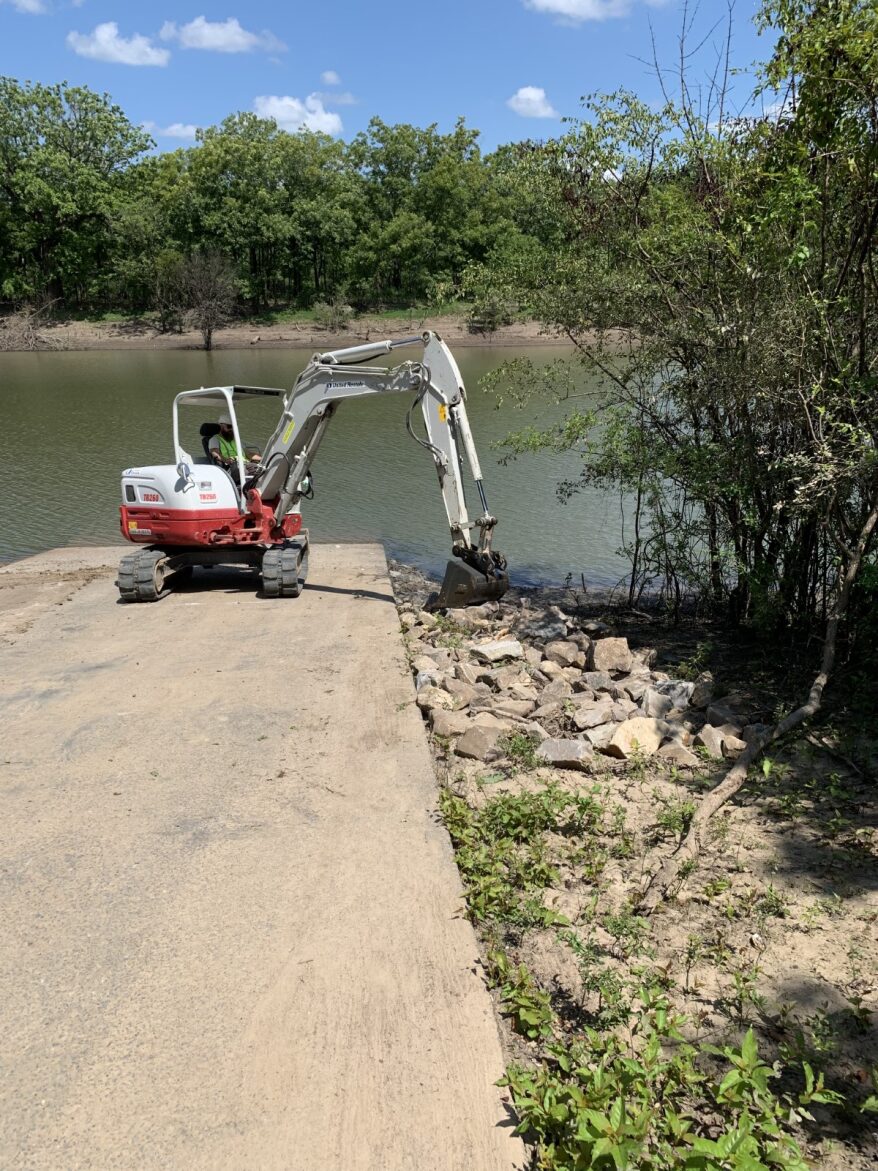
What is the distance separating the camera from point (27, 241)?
58.8m

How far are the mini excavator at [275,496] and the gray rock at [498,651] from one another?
Answer: 129cm

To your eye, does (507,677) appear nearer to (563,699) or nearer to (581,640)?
(563,699)

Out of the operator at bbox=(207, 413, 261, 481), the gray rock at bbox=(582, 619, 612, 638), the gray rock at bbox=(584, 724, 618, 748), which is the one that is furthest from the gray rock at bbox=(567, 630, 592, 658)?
the operator at bbox=(207, 413, 261, 481)

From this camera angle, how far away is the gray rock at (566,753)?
246 inches

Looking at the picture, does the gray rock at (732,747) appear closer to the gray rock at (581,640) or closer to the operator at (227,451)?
the gray rock at (581,640)

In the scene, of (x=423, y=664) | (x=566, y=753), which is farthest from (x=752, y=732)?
(x=423, y=664)

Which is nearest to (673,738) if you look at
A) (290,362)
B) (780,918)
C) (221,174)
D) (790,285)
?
(780,918)

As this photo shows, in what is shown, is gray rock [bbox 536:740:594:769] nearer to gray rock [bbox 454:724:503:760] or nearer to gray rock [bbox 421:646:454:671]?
gray rock [bbox 454:724:503:760]

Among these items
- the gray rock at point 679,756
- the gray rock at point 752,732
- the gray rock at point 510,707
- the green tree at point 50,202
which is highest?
the green tree at point 50,202

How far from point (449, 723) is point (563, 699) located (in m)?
1.06

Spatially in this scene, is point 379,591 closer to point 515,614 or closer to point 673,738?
point 515,614

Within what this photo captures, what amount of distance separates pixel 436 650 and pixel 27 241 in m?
61.9

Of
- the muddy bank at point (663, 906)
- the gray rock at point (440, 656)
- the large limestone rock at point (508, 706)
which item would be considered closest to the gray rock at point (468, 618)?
the gray rock at point (440, 656)

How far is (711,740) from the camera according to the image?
6512mm
